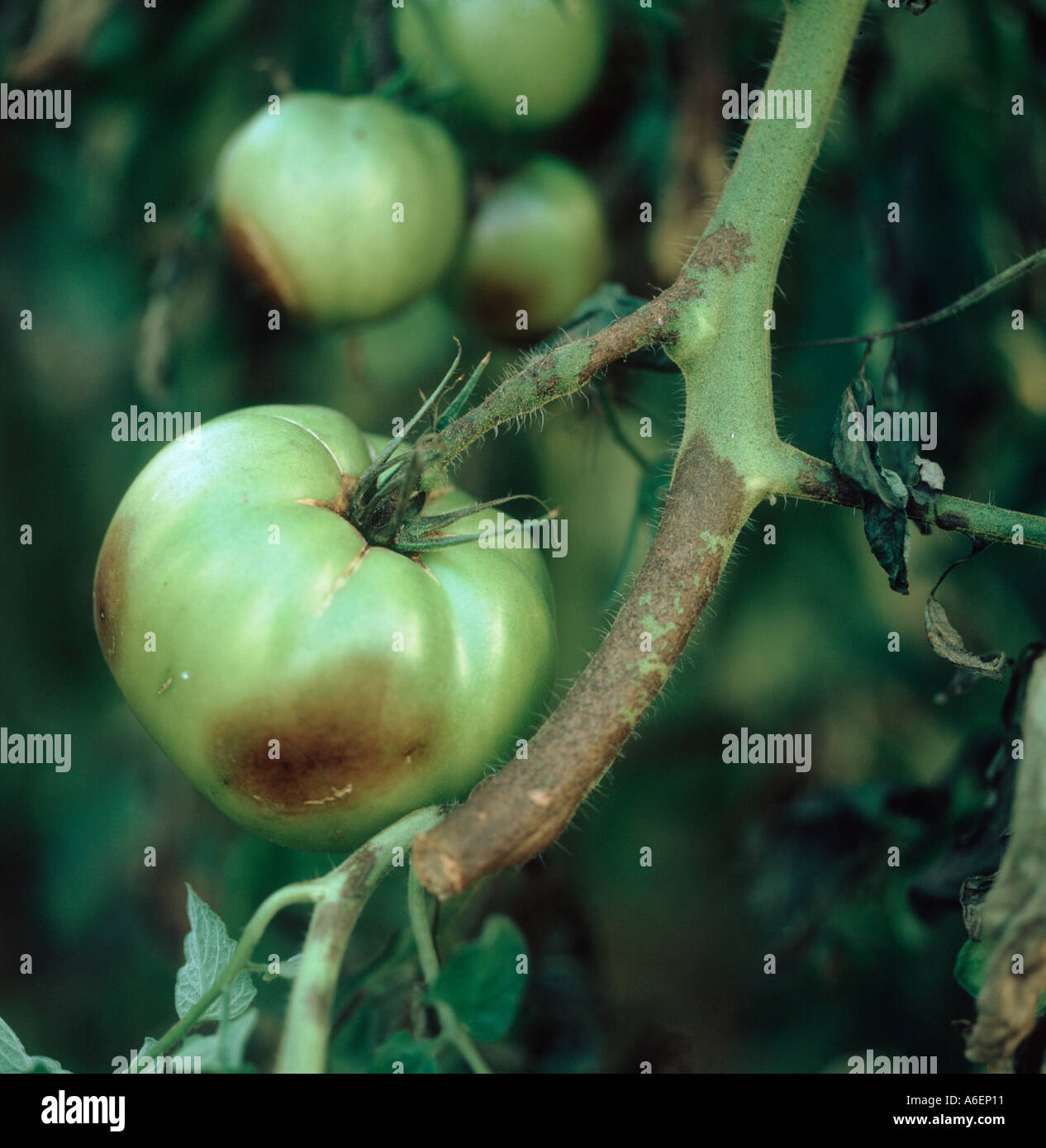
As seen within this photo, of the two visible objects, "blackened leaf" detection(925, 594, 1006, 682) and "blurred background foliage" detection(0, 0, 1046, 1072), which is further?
"blurred background foliage" detection(0, 0, 1046, 1072)

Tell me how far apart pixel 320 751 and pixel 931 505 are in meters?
0.27

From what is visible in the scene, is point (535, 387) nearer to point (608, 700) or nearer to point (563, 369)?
point (563, 369)

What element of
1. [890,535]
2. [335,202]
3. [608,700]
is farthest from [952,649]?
[335,202]

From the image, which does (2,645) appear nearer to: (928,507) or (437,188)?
(437,188)

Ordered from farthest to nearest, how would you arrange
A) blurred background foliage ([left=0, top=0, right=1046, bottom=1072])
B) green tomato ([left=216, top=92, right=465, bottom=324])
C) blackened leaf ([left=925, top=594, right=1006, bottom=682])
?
1. blurred background foliage ([left=0, top=0, right=1046, bottom=1072])
2. green tomato ([left=216, top=92, right=465, bottom=324])
3. blackened leaf ([left=925, top=594, right=1006, bottom=682])

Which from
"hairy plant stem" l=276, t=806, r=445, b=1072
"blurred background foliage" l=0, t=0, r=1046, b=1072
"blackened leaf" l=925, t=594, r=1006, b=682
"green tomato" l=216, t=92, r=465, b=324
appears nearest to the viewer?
"hairy plant stem" l=276, t=806, r=445, b=1072

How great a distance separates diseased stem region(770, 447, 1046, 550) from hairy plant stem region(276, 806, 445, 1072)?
0.21 m

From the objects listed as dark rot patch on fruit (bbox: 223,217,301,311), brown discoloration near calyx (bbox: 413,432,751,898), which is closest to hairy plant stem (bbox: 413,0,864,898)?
brown discoloration near calyx (bbox: 413,432,751,898)

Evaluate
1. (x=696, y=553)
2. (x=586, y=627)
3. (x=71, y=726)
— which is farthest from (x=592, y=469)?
(x=71, y=726)

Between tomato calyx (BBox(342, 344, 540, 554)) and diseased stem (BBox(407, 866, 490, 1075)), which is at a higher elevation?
tomato calyx (BBox(342, 344, 540, 554))

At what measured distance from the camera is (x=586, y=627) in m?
0.79

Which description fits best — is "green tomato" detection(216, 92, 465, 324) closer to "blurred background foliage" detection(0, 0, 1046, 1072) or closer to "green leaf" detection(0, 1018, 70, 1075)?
"blurred background foliage" detection(0, 0, 1046, 1072)

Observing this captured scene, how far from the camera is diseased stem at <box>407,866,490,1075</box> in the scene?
39 centimetres

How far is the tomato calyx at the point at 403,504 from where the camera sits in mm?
424
